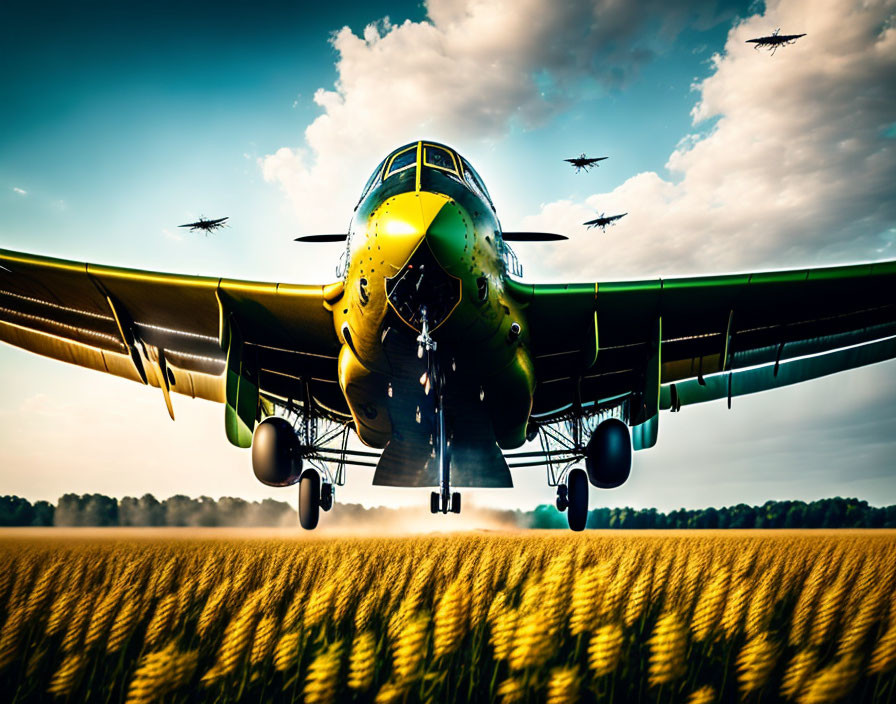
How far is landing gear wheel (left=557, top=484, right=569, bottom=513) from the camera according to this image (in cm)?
1548

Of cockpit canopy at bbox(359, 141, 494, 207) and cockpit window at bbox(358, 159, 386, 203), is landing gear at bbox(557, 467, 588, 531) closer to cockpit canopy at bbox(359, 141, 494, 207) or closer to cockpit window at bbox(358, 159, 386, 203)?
cockpit canopy at bbox(359, 141, 494, 207)

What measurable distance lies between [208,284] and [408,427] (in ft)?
15.8

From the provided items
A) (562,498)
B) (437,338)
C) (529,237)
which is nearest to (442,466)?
(437,338)

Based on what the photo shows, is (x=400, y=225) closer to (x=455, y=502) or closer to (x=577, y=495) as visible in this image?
(x=455, y=502)

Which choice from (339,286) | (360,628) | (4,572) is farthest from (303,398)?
(360,628)

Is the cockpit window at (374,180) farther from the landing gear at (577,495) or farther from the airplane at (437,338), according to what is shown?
the landing gear at (577,495)

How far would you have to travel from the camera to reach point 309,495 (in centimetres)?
1475

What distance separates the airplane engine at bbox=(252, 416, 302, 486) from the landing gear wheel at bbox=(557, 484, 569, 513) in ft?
25.5

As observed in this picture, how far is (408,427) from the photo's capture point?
35.9 feet

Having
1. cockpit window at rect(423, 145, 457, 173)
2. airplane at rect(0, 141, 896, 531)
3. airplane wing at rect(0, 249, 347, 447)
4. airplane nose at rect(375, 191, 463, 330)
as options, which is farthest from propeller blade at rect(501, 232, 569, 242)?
airplane nose at rect(375, 191, 463, 330)

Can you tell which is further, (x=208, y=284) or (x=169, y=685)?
(x=208, y=284)

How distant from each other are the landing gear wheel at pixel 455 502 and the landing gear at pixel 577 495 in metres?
5.67

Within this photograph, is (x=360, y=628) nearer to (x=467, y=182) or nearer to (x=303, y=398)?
(x=467, y=182)

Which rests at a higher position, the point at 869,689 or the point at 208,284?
the point at 208,284
